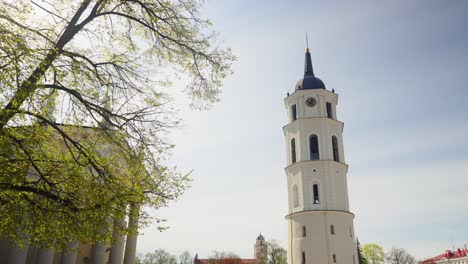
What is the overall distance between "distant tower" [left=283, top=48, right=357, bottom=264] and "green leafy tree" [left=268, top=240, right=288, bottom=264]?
29953 millimetres

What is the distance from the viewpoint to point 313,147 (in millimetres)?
35031

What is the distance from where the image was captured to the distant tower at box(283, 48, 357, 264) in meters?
31.0

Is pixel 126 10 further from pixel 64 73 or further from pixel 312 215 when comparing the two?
pixel 312 215

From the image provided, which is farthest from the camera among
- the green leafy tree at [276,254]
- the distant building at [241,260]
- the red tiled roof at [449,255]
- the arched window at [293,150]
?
the red tiled roof at [449,255]

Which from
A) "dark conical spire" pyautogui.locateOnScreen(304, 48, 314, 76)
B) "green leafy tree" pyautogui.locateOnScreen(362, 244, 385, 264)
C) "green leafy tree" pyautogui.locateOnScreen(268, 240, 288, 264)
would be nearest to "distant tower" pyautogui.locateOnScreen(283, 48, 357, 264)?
"dark conical spire" pyautogui.locateOnScreen(304, 48, 314, 76)

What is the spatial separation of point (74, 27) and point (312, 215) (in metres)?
26.7

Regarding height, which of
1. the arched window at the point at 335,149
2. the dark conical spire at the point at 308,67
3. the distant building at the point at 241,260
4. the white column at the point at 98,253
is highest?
the dark conical spire at the point at 308,67

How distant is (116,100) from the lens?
10289 millimetres

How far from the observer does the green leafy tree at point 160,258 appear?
8328cm

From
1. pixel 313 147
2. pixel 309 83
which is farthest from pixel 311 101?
pixel 313 147

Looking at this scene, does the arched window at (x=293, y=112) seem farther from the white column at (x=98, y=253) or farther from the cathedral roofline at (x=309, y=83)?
the white column at (x=98, y=253)

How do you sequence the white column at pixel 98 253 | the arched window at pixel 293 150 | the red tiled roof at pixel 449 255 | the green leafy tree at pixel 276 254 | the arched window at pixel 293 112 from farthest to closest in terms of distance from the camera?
the red tiled roof at pixel 449 255, the green leafy tree at pixel 276 254, the arched window at pixel 293 112, the arched window at pixel 293 150, the white column at pixel 98 253

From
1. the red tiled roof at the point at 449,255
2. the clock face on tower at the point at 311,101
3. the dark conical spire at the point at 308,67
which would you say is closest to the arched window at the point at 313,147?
the clock face on tower at the point at 311,101

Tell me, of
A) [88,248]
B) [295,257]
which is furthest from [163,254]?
[88,248]
